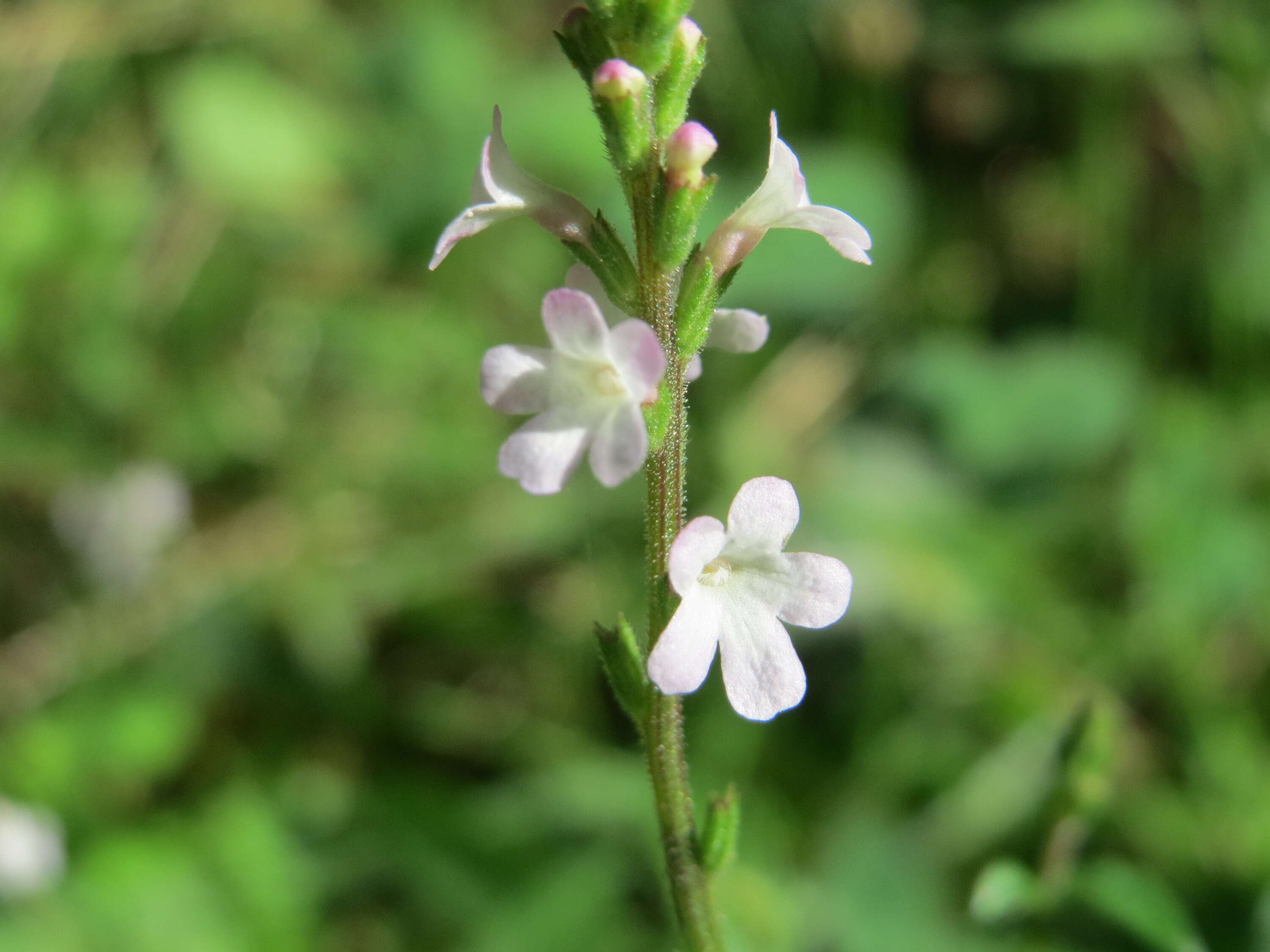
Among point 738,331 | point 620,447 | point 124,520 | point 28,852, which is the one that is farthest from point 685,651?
point 124,520

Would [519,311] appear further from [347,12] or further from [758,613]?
[758,613]

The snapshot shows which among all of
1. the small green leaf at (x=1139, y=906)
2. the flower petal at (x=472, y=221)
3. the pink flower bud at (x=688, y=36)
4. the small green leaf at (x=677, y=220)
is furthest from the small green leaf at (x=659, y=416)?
the small green leaf at (x=1139, y=906)

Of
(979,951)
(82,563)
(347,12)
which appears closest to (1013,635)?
(979,951)

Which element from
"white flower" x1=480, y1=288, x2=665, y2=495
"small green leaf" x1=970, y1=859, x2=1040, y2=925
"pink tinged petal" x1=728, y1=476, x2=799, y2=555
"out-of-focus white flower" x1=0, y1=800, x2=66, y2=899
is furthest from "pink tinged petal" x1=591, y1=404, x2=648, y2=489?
"out-of-focus white flower" x1=0, y1=800, x2=66, y2=899

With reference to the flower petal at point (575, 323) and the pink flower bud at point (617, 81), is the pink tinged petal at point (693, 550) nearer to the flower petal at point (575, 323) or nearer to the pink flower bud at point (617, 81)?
the flower petal at point (575, 323)

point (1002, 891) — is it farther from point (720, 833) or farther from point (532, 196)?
point (532, 196)

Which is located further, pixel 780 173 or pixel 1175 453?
pixel 1175 453

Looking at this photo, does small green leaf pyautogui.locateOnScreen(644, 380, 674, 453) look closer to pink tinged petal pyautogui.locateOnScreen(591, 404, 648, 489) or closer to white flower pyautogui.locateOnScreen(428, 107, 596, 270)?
pink tinged petal pyautogui.locateOnScreen(591, 404, 648, 489)
